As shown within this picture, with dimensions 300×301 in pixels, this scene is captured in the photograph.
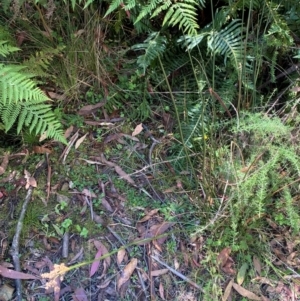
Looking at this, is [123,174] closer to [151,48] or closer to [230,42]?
[151,48]

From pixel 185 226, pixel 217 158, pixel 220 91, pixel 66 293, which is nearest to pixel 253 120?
pixel 217 158

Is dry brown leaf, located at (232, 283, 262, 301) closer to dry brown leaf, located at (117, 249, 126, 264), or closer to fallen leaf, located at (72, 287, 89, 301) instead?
dry brown leaf, located at (117, 249, 126, 264)

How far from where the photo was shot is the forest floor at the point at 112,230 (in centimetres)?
181

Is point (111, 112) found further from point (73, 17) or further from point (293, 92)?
point (293, 92)

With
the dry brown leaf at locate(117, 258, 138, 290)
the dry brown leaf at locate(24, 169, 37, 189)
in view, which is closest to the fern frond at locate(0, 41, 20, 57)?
the dry brown leaf at locate(24, 169, 37, 189)

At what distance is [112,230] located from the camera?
1938mm

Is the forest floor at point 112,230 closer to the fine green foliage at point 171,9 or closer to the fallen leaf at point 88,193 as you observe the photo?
the fallen leaf at point 88,193

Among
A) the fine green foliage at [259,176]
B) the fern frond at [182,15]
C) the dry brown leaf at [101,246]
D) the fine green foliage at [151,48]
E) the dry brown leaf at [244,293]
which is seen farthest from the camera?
the fine green foliage at [151,48]

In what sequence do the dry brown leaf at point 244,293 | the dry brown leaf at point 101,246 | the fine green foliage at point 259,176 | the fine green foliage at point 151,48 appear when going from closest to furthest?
the fine green foliage at point 259,176, the dry brown leaf at point 244,293, the dry brown leaf at point 101,246, the fine green foliage at point 151,48

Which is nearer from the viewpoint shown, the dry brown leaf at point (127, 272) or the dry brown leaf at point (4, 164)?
the dry brown leaf at point (127, 272)

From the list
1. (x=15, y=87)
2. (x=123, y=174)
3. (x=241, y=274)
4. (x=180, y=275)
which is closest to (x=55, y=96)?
(x=15, y=87)

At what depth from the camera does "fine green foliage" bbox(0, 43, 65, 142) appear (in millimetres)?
1781

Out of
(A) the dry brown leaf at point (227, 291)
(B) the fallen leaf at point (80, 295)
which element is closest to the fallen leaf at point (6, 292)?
(B) the fallen leaf at point (80, 295)

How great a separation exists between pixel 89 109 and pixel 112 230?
2.32ft
